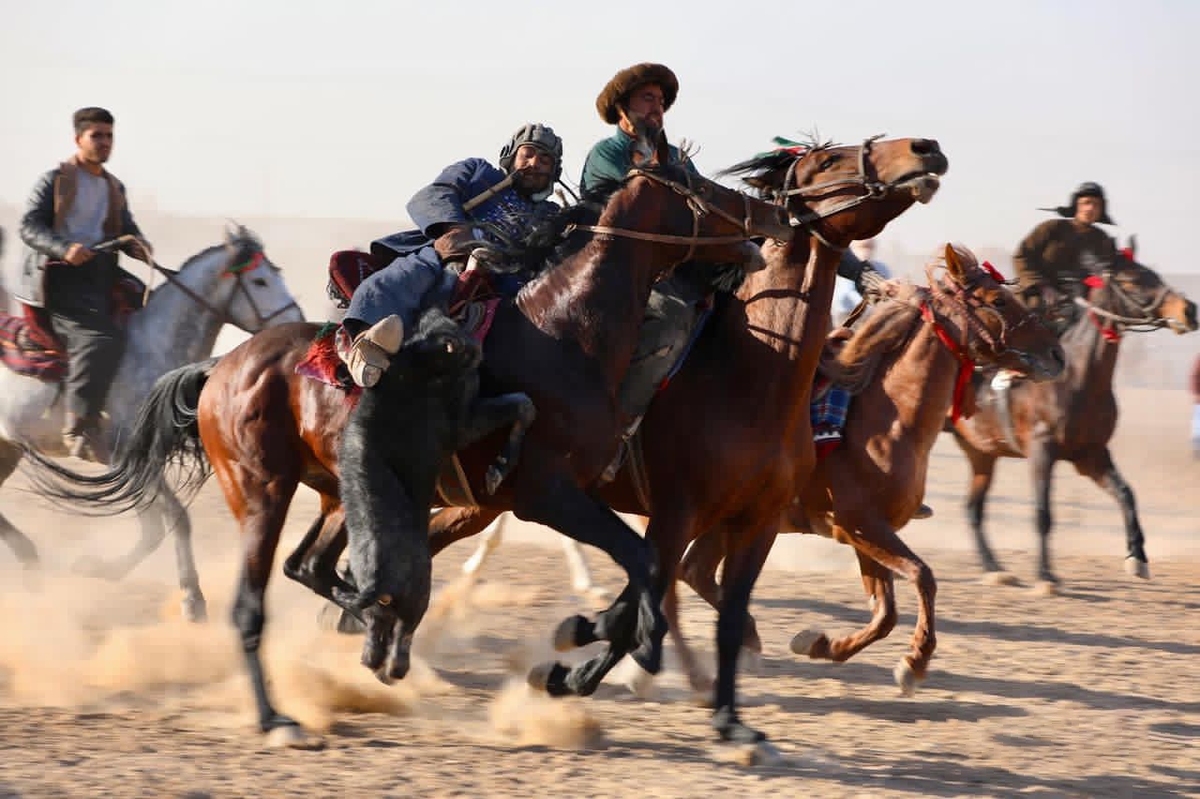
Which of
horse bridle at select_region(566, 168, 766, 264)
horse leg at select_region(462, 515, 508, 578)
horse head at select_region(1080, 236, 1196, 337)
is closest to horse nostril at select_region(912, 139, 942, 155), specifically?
horse bridle at select_region(566, 168, 766, 264)

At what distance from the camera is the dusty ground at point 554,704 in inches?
223

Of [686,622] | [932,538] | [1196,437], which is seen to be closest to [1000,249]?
[1196,437]

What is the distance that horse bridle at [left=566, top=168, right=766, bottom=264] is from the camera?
5.98 m

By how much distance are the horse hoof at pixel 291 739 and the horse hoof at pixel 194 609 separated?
2.63m

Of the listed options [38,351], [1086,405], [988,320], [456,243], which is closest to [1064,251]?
[1086,405]

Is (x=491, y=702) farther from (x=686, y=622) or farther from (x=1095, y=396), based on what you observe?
(x=1095, y=396)

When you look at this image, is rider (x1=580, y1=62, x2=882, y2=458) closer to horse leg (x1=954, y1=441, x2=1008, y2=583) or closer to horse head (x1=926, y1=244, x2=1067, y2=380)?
horse head (x1=926, y1=244, x2=1067, y2=380)

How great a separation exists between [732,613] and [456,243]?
74.3 inches

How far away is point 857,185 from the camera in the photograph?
624 cm

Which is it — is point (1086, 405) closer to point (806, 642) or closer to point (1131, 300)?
point (1131, 300)

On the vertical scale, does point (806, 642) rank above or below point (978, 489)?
below

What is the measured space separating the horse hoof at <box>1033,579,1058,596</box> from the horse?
5.36 metres

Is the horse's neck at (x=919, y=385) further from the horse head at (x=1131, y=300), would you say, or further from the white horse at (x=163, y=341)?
the white horse at (x=163, y=341)

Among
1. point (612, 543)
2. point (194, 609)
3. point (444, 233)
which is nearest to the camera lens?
point (612, 543)
